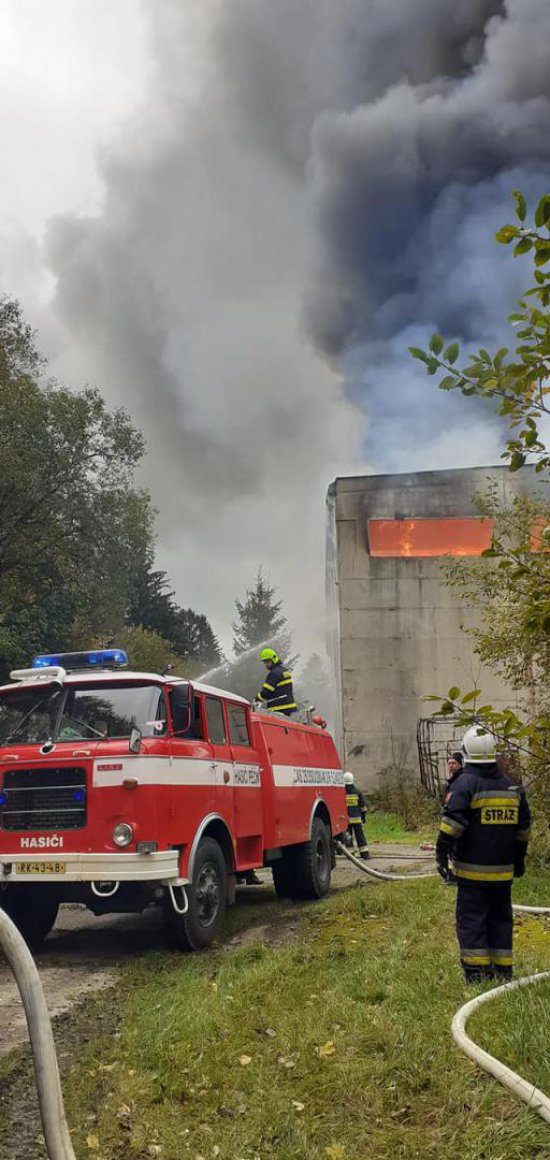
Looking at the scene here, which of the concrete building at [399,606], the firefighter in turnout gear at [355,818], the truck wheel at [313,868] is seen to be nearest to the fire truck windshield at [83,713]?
the truck wheel at [313,868]

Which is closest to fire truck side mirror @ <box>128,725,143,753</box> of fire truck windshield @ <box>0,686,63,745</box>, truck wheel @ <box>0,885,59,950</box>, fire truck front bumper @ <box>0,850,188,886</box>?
fire truck front bumper @ <box>0,850,188,886</box>

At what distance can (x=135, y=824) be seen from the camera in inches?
263

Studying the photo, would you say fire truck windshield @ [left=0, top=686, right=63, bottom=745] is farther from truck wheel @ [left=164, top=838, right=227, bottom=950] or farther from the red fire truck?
truck wheel @ [left=164, top=838, right=227, bottom=950]

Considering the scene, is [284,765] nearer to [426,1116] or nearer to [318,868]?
[318,868]

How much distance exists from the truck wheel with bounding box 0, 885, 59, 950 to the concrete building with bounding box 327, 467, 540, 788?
1474cm

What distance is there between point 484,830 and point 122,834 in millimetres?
2777

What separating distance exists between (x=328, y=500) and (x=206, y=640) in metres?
48.7

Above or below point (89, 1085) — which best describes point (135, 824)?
above

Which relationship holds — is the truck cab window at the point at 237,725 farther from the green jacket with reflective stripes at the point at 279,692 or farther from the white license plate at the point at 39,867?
the white license plate at the point at 39,867

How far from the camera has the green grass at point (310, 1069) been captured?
3.54 m

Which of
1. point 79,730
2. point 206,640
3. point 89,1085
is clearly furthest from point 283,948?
point 206,640

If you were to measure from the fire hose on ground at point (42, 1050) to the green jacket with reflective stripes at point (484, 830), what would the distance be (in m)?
2.91

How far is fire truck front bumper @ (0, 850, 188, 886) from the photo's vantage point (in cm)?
662

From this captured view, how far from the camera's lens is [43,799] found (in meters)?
7.04
